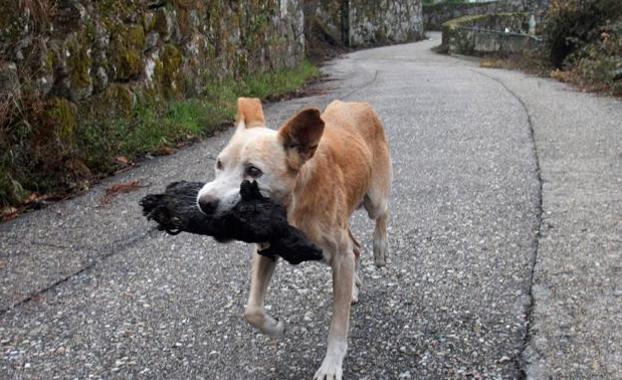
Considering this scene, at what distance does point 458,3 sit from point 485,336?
4566cm

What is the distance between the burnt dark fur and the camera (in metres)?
2.99

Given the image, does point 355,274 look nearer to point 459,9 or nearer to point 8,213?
point 8,213

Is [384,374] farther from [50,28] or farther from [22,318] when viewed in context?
[50,28]

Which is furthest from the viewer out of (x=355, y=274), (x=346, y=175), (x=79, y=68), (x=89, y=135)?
(x=79, y=68)

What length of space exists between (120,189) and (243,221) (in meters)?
4.16

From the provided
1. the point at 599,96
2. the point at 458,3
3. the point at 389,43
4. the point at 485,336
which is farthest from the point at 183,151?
the point at 458,3

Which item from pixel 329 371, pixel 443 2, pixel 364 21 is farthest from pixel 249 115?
pixel 443 2

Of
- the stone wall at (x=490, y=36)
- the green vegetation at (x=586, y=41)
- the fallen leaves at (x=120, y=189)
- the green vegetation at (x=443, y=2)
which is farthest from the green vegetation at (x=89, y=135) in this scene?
the green vegetation at (x=443, y=2)

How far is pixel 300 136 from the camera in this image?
3270 millimetres

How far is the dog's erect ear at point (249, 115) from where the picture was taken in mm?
3658

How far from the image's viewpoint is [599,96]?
1348 cm

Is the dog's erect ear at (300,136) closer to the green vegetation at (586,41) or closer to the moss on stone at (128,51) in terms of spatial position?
the moss on stone at (128,51)

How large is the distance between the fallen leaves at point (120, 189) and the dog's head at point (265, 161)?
357 centimetres

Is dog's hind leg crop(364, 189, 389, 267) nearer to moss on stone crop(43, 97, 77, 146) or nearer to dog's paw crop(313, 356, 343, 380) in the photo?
dog's paw crop(313, 356, 343, 380)
